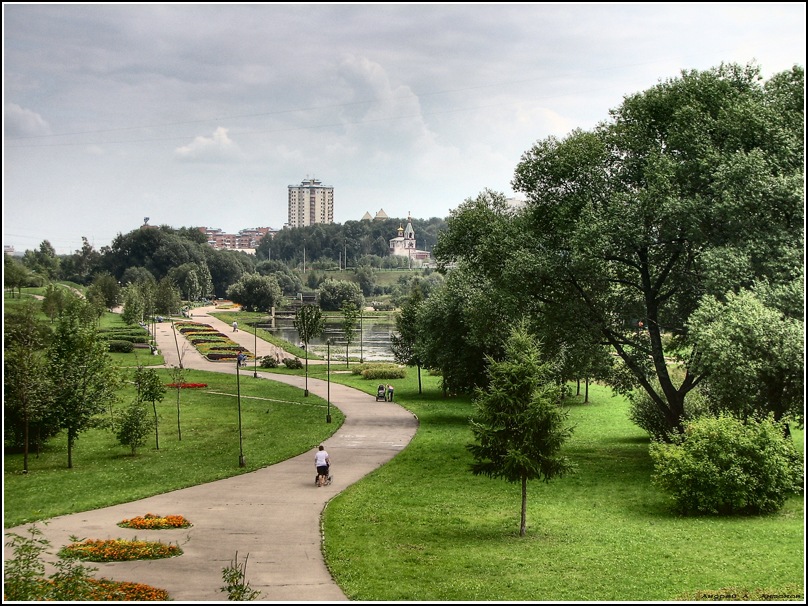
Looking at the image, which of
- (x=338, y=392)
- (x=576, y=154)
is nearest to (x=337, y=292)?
(x=338, y=392)

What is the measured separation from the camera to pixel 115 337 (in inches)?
2340

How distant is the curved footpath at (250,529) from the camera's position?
44.1 ft

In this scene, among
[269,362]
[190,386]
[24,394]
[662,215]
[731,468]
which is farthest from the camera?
[269,362]

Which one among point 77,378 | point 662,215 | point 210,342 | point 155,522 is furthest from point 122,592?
point 210,342

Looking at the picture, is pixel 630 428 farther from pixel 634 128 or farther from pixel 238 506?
pixel 238 506

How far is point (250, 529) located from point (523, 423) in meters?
6.57

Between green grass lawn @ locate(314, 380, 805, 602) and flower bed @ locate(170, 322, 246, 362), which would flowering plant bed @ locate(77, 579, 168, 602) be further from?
flower bed @ locate(170, 322, 246, 362)

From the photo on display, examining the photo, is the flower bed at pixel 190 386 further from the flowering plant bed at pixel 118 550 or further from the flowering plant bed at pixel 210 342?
A: the flowering plant bed at pixel 118 550

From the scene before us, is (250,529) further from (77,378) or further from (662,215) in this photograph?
(662,215)

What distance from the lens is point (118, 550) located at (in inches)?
582

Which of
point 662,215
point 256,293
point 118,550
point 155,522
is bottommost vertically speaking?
point 155,522

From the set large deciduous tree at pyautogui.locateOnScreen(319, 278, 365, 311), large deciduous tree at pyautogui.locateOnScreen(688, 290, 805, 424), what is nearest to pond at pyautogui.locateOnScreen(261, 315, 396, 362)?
large deciduous tree at pyautogui.locateOnScreen(319, 278, 365, 311)

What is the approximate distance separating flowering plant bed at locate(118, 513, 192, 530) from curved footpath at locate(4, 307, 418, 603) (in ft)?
0.86

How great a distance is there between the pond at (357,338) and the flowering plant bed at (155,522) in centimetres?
4428
